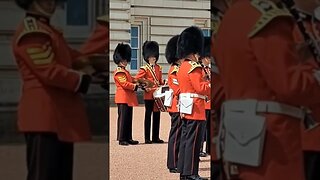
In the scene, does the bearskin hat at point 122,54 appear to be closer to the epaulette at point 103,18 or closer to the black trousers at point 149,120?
the black trousers at point 149,120

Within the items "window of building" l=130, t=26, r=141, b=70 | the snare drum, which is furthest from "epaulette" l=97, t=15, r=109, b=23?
"window of building" l=130, t=26, r=141, b=70

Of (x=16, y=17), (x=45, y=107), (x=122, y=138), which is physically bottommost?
(x=122, y=138)

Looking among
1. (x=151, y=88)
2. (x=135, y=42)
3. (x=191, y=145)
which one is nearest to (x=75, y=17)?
(x=191, y=145)

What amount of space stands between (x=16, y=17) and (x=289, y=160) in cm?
122

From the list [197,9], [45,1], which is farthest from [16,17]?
[197,9]

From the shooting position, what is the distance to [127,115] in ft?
31.8

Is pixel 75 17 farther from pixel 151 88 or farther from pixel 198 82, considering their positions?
pixel 151 88

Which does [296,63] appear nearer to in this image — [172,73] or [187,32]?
[187,32]

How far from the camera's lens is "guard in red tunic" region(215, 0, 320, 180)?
2754 mm

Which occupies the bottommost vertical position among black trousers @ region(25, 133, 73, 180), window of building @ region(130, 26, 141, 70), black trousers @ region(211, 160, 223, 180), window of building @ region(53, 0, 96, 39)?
black trousers @ region(211, 160, 223, 180)

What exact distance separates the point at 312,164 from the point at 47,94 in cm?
116

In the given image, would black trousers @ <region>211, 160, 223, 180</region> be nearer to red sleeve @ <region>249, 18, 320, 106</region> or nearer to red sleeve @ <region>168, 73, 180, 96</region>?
red sleeve @ <region>249, 18, 320, 106</region>

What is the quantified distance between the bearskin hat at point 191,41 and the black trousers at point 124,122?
3.76m

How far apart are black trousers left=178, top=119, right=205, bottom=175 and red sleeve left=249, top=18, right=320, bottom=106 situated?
3222mm
